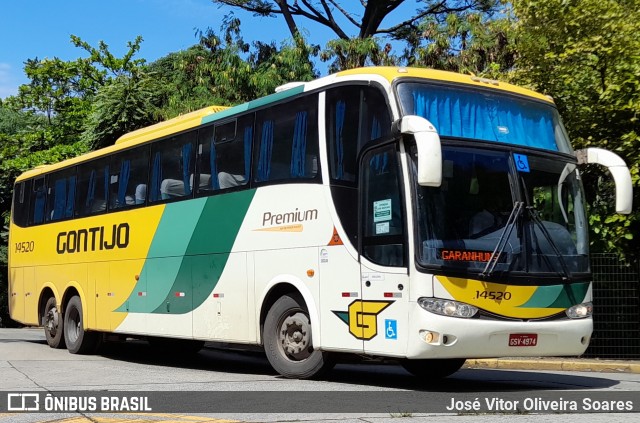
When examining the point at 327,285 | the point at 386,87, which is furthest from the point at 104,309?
the point at 386,87

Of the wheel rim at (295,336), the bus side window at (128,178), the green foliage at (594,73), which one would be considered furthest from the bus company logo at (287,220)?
the green foliage at (594,73)

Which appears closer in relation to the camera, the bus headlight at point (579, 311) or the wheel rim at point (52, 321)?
the bus headlight at point (579, 311)

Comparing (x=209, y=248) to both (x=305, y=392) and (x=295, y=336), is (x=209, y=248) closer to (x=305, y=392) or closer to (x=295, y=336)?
(x=295, y=336)

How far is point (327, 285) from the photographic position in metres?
11.0

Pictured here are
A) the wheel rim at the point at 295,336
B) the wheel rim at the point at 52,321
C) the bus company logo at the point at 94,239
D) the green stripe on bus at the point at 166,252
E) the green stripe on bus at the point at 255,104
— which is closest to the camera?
the wheel rim at the point at 295,336

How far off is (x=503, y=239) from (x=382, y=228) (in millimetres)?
1311

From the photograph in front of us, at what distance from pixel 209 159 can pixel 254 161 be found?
1.32 metres

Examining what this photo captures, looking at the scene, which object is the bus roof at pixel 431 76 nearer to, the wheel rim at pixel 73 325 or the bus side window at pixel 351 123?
the bus side window at pixel 351 123

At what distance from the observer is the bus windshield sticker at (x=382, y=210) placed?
1028 cm

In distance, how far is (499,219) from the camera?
1028 centimetres

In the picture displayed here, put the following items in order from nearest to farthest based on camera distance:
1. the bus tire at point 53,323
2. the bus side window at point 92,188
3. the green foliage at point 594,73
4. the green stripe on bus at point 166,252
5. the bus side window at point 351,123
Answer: the bus side window at point 351,123 < the green stripe on bus at point 166,252 < the green foliage at point 594,73 < the bus side window at point 92,188 < the bus tire at point 53,323

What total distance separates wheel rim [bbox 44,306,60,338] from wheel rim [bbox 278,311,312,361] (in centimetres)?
810

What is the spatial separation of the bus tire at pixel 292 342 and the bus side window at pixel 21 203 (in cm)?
1033

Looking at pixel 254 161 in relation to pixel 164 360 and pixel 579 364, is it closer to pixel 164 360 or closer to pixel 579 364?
pixel 164 360
